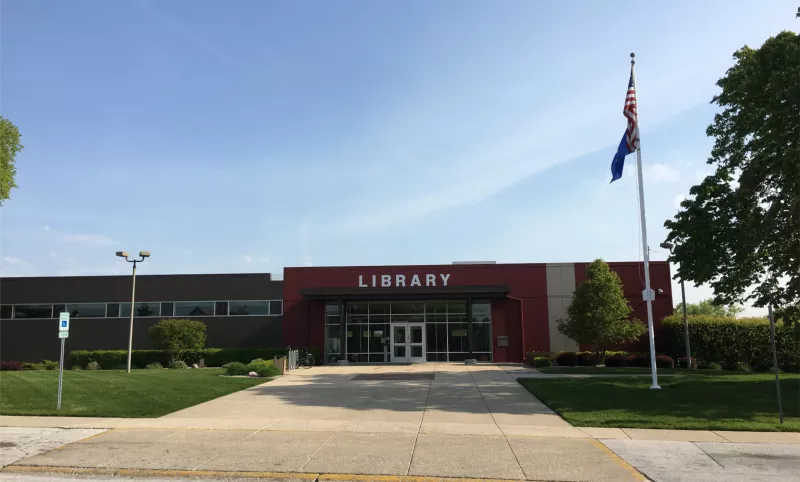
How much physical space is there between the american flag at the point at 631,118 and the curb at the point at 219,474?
13854 mm

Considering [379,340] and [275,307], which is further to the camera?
[275,307]

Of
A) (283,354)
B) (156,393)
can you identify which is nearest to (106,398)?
(156,393)

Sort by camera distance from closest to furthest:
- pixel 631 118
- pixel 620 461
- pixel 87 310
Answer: pixel 620 461 → pixel 631 118 → pixel 87 310

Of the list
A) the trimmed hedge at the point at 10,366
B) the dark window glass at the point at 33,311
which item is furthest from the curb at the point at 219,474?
the dark window glass at the point at 33,311

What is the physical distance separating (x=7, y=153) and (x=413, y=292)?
1047 inches

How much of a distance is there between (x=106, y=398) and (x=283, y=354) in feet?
48.8

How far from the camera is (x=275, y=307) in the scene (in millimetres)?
34406

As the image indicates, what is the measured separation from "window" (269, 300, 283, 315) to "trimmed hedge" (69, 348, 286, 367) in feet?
13.7

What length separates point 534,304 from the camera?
32.7m

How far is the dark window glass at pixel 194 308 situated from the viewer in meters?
34.3

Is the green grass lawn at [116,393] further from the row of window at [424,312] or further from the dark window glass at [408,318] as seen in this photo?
the dark window glass at [408,318]

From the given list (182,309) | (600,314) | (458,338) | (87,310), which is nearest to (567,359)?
(600,314)

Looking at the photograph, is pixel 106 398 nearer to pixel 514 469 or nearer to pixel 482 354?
pixel 514 469

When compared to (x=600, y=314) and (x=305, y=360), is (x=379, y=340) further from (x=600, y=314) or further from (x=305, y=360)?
(x=600, y=314)
